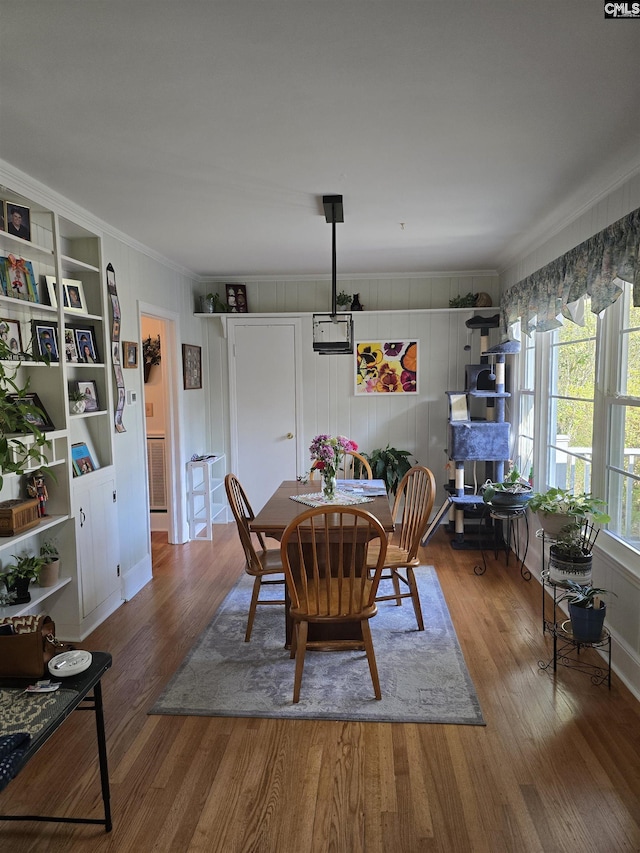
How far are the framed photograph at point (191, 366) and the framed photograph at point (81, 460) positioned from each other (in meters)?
1.72

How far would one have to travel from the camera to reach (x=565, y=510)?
2969 millimetres

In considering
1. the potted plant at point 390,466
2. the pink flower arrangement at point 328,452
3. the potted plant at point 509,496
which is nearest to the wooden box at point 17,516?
the pink flower arrangement at point 328,452

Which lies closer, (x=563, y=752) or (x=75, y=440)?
(x=563, y=752)

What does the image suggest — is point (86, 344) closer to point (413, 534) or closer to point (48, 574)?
point (48, 574)

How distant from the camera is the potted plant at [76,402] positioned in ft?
10.4

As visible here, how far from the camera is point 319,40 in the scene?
1564mm

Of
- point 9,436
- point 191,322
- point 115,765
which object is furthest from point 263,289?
point 115,765

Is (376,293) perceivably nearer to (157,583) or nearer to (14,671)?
(157,583)

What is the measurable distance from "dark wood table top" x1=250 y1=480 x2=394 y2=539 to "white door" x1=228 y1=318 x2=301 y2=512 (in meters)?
1.72

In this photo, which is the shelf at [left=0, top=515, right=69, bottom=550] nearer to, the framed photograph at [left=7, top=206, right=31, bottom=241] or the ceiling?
the framed photograph at [left=7, top=206, right=31, bottom=241]

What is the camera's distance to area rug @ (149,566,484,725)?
8.05 ft

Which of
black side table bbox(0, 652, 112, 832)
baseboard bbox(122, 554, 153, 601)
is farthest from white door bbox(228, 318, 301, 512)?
black side table bbox(0, 652, 112, 832)

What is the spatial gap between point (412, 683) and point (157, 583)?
219 cm

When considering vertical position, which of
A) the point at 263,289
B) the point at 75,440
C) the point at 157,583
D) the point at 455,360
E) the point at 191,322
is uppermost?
the point at 263,289
